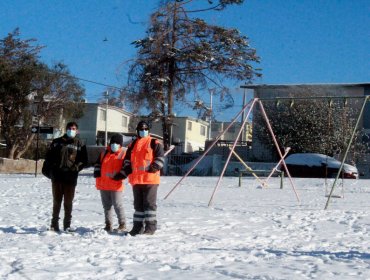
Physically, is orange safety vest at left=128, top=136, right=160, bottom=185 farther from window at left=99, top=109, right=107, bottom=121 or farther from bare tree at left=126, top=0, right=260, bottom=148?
window at left=99, top=109, right=107, bottom=121

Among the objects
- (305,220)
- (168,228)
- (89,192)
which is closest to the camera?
(168,228)

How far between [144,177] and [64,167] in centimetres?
124

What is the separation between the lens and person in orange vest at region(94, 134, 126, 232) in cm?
946

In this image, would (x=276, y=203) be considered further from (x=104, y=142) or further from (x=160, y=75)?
(x=104, y=142)

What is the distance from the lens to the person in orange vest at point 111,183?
31.0 ft

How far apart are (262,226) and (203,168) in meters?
24.9

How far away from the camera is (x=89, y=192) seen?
1823cm

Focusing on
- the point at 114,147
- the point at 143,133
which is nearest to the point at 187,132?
the point at 114,147

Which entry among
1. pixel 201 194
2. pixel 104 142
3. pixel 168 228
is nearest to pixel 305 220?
pixel 168 228

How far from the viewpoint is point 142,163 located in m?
9.20

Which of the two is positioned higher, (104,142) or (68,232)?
(104,142)

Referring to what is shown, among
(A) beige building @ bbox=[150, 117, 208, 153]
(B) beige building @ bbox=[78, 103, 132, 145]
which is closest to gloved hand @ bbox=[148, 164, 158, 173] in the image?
(B) beige building @ bbox=[78, 103, 132, 145]

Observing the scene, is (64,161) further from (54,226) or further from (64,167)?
(54,226)

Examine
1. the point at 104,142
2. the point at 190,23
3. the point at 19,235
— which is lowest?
the point at 19,235
